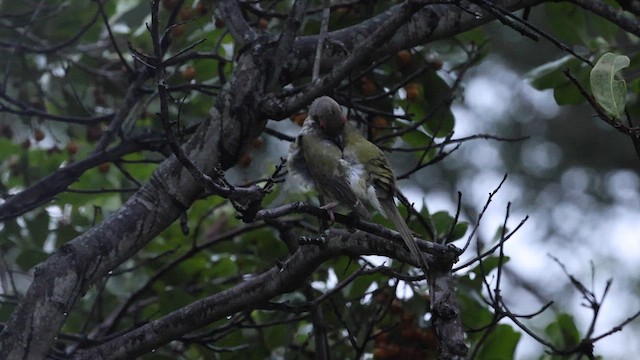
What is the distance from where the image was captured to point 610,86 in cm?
263

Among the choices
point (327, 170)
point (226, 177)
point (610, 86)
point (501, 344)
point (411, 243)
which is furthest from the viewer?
point (226, 177)

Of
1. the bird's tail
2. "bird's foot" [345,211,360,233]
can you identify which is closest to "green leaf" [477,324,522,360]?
the bird's tail

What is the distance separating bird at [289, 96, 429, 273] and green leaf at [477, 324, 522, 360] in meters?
0.99

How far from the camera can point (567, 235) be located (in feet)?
36.1

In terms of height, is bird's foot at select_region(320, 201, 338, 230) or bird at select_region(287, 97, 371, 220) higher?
bird at select_region(287, 97, 371, 220)

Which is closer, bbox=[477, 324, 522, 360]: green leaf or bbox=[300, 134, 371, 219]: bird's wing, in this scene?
bbox=[300, 134, 371, 219]: bird's wing

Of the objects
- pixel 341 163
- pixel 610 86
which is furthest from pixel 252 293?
pixel 610 86

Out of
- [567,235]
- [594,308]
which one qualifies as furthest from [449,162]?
[594,308]

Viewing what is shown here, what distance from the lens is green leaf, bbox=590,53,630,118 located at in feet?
8.53

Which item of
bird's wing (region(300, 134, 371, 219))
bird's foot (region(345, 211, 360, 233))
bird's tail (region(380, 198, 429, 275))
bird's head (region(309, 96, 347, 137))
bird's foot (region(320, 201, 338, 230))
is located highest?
bird's head (region(309, 96, 347, 137))

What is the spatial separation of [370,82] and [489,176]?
6.05 metres

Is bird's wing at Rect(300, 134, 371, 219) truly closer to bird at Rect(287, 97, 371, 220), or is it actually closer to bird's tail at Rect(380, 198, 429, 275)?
bird at Rect(287, 97, 371, 220)

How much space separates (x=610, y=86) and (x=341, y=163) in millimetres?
1179

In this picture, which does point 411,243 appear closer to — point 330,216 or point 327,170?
point 330,216
